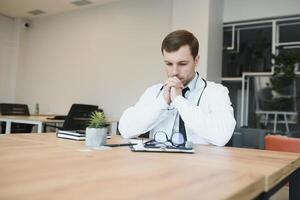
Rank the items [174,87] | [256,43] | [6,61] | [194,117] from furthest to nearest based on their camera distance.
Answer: [6,61], [256,43], [174,87], [194,117]

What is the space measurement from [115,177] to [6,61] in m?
6.69

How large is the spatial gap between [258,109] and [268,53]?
31.9 inches

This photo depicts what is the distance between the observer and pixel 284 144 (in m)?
2.54

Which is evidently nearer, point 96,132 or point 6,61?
point 96,132

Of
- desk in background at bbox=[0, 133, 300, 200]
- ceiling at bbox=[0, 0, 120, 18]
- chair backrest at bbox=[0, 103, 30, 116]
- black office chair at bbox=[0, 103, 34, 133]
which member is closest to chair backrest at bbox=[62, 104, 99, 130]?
black office chair at bbox=[0, 103, 34, 133]

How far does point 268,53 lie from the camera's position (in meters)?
4.40

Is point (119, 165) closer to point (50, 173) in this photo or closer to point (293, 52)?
point (50, 173)

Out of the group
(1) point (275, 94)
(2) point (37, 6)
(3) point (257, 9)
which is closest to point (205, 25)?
(3) point (257, 9)

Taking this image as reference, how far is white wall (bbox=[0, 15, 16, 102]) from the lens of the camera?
21.3ft

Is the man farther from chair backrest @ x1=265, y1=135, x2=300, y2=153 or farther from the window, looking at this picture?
the window

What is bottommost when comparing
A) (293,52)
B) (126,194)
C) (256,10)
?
(126,194)

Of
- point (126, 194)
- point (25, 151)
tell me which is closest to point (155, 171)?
point (126, 194)

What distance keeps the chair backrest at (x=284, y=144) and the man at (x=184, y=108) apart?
114 centimetres

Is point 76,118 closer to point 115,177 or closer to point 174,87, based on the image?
point 174,87
